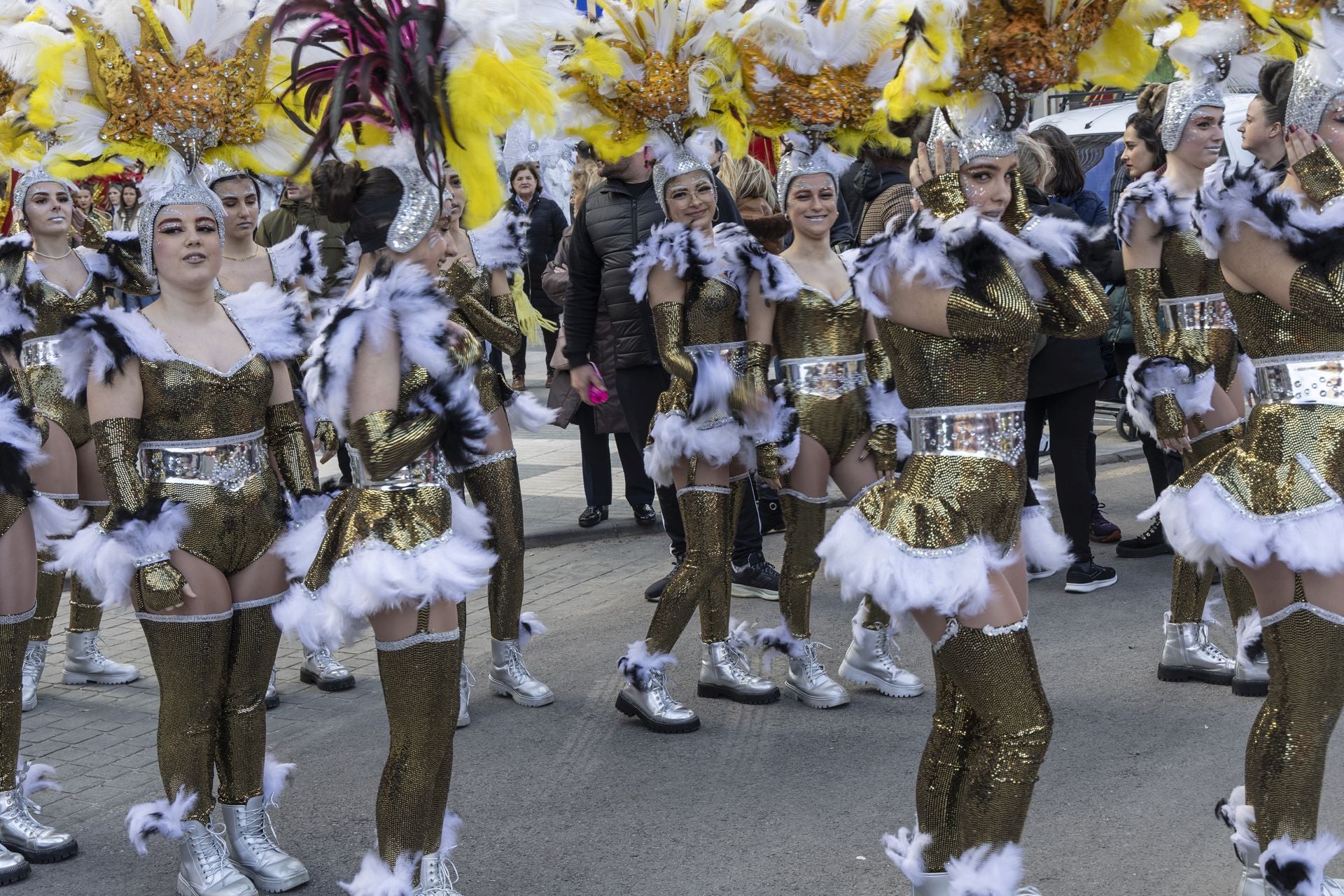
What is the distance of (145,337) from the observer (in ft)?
12.9

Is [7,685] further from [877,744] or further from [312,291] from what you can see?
[877,744]

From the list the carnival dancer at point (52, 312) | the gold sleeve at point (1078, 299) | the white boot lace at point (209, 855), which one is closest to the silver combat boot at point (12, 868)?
the white boot lace at point (209, 855)

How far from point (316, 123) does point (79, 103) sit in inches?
31.1

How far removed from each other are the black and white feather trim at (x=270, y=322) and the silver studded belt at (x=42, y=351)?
76.9 inches

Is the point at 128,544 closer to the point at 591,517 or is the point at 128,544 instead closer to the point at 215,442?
the point at 215,442

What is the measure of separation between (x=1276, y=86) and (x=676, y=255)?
7.25ft

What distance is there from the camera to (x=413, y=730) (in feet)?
11.5

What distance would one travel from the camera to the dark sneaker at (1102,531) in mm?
7895

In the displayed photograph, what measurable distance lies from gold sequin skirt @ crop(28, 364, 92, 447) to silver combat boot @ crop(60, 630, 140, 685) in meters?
0.96

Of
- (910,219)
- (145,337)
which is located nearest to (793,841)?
(910,219)

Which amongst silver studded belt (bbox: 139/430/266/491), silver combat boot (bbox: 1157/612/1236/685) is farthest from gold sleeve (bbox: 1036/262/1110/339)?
silver combat boot (bbox: 1157/612/1236/685)

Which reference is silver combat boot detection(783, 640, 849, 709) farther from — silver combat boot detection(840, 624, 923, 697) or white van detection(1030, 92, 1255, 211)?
white van detection(1030, 92, 1255, 211)

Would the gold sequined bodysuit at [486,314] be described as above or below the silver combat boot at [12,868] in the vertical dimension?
above

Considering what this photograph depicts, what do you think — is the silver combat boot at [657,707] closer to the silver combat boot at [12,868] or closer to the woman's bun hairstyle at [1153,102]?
the silver combat boot at [12,868]
